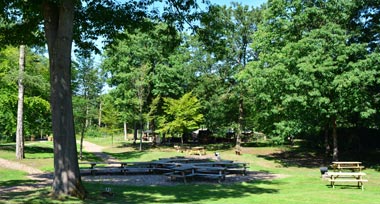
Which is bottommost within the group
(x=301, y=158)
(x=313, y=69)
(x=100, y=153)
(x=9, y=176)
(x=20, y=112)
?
(x=301, y=158)

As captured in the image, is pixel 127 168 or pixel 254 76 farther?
pixel 254 76

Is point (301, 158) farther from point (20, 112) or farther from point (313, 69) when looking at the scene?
point (20, 112)

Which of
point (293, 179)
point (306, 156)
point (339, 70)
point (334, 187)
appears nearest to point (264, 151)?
point (306, 156)

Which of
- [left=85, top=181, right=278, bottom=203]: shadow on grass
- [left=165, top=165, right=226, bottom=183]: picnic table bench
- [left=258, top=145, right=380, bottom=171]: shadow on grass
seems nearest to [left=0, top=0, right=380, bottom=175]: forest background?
[left=258, top=145, right=380, bottom=171]: shadow on grass

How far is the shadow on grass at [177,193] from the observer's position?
445 inches

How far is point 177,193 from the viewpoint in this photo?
13.5 meters

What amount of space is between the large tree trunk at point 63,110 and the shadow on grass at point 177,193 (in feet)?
2.61

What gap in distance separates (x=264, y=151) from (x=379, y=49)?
1727 centimetres

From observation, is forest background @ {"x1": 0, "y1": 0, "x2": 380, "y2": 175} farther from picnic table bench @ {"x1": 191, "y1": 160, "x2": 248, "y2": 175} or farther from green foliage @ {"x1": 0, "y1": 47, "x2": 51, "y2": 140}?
picnic table bench @ {"x1": 191, "y1": 160, "x2": 248, "y2": 175}

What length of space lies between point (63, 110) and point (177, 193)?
5086mm

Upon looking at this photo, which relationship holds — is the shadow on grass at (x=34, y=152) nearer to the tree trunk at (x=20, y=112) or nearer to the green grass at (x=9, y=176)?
the tree trunk at (x=20, y=112)

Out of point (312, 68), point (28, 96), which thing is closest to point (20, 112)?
point (28, 96)

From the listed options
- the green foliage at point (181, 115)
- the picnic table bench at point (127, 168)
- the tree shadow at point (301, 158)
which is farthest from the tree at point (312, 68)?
the green foliage at point (181, 115)

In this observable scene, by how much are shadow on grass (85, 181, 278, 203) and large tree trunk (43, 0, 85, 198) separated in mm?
795
